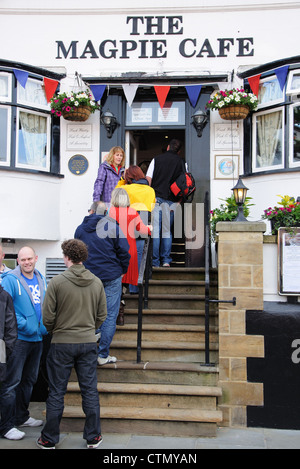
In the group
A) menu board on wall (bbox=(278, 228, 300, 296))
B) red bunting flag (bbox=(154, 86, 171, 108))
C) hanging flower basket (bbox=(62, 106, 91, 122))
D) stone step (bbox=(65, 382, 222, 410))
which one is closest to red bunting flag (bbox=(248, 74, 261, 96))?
red bunting flag (bbox=(154, 86, 171, 108))

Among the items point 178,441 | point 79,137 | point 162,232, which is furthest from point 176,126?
point 178,441

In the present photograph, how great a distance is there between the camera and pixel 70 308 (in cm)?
442

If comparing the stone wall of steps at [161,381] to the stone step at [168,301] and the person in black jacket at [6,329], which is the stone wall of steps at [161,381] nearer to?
the stone step at [168,301]

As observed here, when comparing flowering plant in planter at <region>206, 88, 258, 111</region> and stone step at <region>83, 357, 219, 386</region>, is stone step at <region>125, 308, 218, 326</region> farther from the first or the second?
flowering plant in planter at <region>206, 88, 258, 111</region>

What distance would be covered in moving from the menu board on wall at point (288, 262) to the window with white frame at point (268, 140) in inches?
89.9

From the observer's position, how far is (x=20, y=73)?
295 inches

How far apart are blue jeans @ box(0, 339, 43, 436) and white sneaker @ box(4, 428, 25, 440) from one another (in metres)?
0.04

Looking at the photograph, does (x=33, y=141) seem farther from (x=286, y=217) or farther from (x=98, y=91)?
(x=286, y=217)

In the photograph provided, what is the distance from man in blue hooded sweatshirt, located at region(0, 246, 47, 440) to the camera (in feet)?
15.5

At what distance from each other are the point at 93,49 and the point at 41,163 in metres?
2.08
